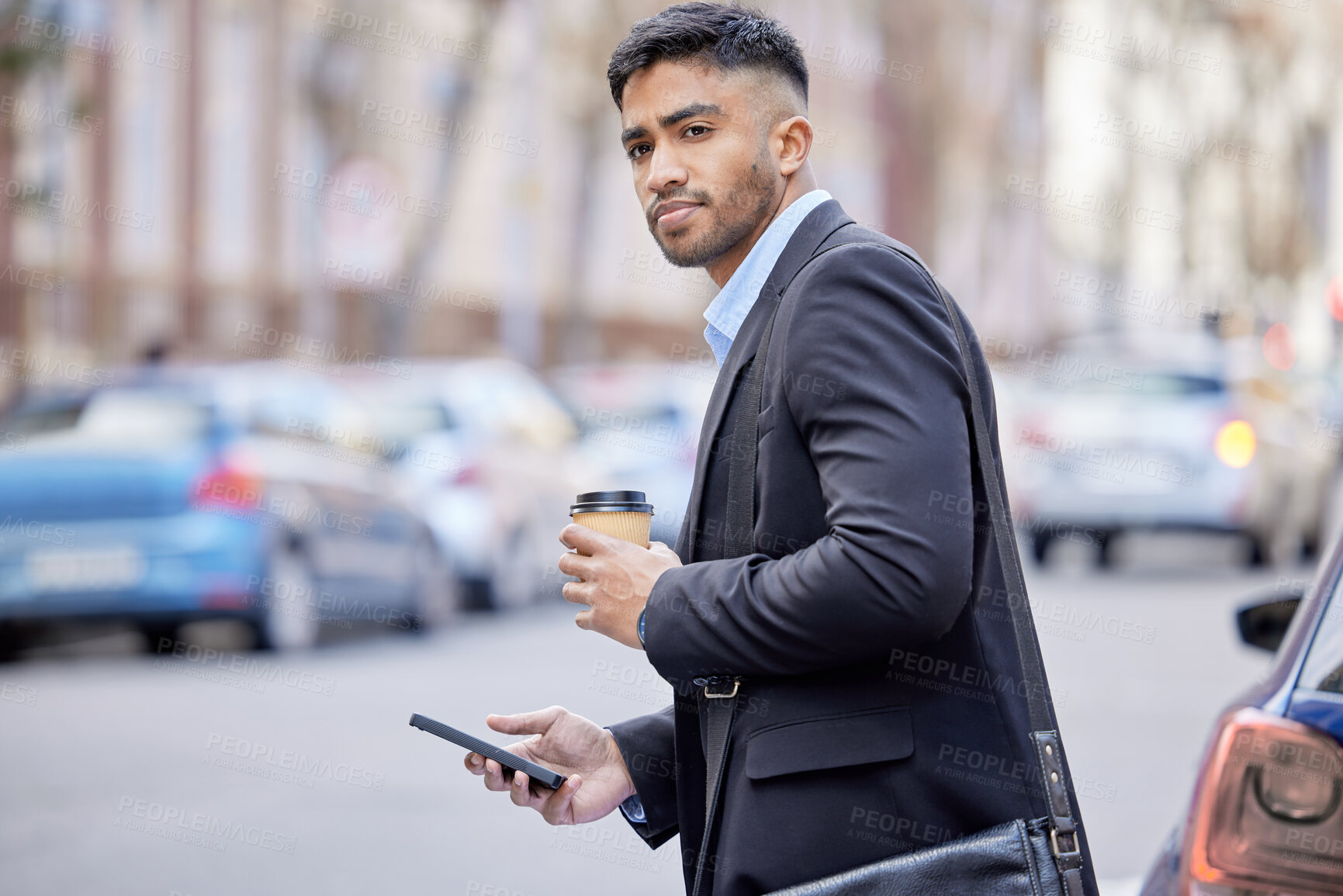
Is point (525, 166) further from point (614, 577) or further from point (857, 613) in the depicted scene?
point (857, 613)

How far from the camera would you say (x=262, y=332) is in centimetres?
2733

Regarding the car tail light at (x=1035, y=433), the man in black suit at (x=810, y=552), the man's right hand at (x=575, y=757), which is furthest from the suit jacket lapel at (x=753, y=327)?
the car tail light at (x=1035, y=433)

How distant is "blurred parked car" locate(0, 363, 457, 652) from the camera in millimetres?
9742

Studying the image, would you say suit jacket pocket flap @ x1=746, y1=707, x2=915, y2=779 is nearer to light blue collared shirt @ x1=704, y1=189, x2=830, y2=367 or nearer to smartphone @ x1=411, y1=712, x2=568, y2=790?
smartphone @ x1=411, y1=712, x2=568, y2=790

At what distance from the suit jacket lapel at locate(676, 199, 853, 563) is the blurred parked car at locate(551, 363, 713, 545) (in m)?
12.1

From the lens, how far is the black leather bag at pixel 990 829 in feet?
6.64

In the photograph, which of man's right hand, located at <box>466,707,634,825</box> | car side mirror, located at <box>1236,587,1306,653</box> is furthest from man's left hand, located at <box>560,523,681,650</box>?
car side mirror, located at <box>1236,587,1306,653</box>

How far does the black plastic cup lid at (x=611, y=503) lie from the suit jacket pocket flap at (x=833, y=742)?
0.35 meters

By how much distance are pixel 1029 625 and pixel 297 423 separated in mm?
9245

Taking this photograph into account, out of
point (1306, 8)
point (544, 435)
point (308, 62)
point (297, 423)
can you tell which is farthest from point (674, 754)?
point (1306, 8)

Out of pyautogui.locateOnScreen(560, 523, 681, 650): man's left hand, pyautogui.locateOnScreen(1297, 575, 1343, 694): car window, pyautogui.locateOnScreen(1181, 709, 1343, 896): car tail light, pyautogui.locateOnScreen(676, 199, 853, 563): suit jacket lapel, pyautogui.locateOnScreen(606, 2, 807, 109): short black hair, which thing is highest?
pyautogui.locateOnScreen(606, 2, 807, 109): short black hair

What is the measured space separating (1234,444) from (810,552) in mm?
13546

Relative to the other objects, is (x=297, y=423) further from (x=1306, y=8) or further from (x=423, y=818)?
(x=1306, y=8)

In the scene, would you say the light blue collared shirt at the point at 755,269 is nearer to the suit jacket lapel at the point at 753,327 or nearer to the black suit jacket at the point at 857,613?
the suit jacket lapel at the point at 753,327
